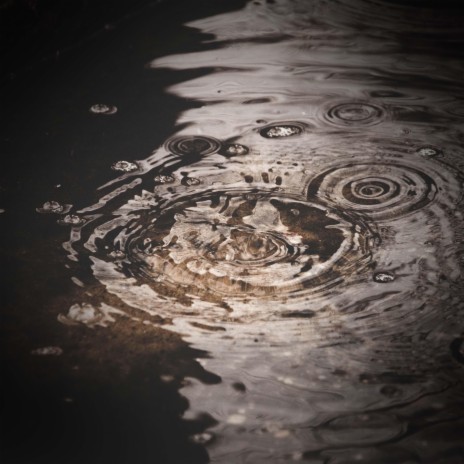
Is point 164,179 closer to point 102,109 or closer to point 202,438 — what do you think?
point 102,109

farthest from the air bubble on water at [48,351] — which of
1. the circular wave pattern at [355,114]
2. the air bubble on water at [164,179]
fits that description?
the circular wave pattern at [355,114]

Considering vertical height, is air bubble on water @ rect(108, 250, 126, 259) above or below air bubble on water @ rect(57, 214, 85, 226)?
below

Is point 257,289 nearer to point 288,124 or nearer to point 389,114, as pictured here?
point 288,124

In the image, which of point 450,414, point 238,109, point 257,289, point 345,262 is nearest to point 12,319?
point 257,289

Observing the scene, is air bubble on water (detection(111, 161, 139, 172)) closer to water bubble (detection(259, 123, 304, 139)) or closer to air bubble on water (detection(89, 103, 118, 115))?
air bubble on water (detection(89, 103, 118, 115))

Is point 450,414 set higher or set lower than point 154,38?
lower

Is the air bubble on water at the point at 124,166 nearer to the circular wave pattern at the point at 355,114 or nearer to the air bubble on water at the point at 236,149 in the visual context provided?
the air bubble on water at the point at 236,149

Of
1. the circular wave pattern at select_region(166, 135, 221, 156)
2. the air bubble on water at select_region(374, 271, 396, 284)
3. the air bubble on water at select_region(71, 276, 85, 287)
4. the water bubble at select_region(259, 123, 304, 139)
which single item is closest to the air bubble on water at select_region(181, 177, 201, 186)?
the circular wave pattern at select_region(166, 135, 221, 156)

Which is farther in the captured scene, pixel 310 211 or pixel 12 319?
pixel 310 211
